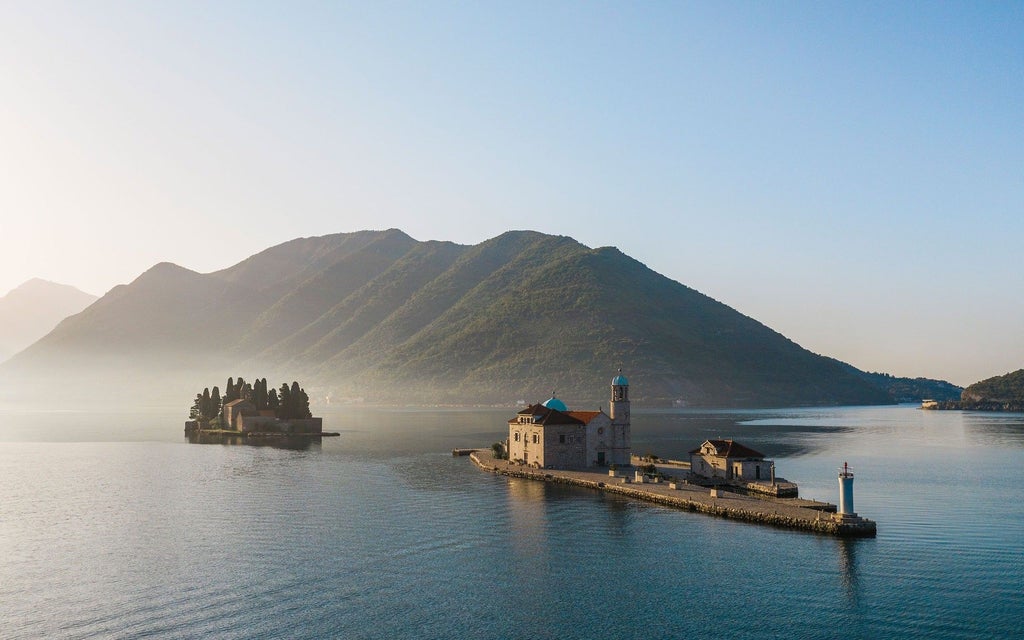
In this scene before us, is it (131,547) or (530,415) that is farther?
(530,415)

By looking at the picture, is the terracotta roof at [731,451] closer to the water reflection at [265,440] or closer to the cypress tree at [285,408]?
the water reflection at [265,440]

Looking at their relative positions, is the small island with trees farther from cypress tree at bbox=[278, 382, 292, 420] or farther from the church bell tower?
the church bell tower

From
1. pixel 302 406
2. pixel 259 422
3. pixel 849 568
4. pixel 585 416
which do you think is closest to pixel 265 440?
pixel 259 422

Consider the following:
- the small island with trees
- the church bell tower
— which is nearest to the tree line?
the small island with trees

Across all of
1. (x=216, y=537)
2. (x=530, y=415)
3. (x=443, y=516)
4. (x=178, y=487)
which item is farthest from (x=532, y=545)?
(x=178, y=487)

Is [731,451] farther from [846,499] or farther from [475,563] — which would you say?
[475,563]

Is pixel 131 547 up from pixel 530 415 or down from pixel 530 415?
down

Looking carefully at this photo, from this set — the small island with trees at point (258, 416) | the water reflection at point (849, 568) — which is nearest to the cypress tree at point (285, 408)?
the small island with trees at point (258, 416)

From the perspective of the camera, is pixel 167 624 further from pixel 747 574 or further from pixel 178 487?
pixel 178 487
